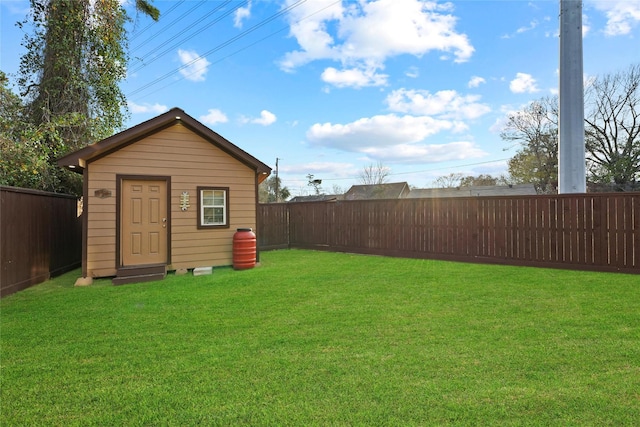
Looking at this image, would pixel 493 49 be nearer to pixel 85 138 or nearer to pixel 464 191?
pixel 85 138

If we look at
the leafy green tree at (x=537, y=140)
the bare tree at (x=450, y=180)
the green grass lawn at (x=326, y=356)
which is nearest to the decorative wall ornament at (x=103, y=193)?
the green grass lawn at (x=326, y=356)

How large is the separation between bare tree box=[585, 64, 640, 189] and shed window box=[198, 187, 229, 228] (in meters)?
24.1

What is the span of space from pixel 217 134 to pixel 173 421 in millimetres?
6523

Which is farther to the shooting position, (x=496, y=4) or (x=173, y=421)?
(x=496, y=4)

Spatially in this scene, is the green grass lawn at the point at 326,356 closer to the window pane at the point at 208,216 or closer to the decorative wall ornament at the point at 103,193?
→ the decorative wall ornament at the point at 103,193

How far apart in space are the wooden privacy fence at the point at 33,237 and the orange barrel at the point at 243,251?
3543mm

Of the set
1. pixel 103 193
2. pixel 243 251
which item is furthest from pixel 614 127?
pixel 103 193

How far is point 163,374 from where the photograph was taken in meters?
2.49

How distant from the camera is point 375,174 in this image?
38188mm

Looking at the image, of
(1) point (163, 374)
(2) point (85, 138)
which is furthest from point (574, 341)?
(2) point (85, 138)

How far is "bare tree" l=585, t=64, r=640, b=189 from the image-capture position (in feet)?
68.0

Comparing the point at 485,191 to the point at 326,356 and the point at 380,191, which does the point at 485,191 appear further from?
the point at 326,356

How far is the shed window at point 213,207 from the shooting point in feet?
24.5

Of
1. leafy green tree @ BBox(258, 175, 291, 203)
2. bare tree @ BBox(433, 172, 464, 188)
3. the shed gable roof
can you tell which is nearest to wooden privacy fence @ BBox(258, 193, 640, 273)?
the shed gable roof
